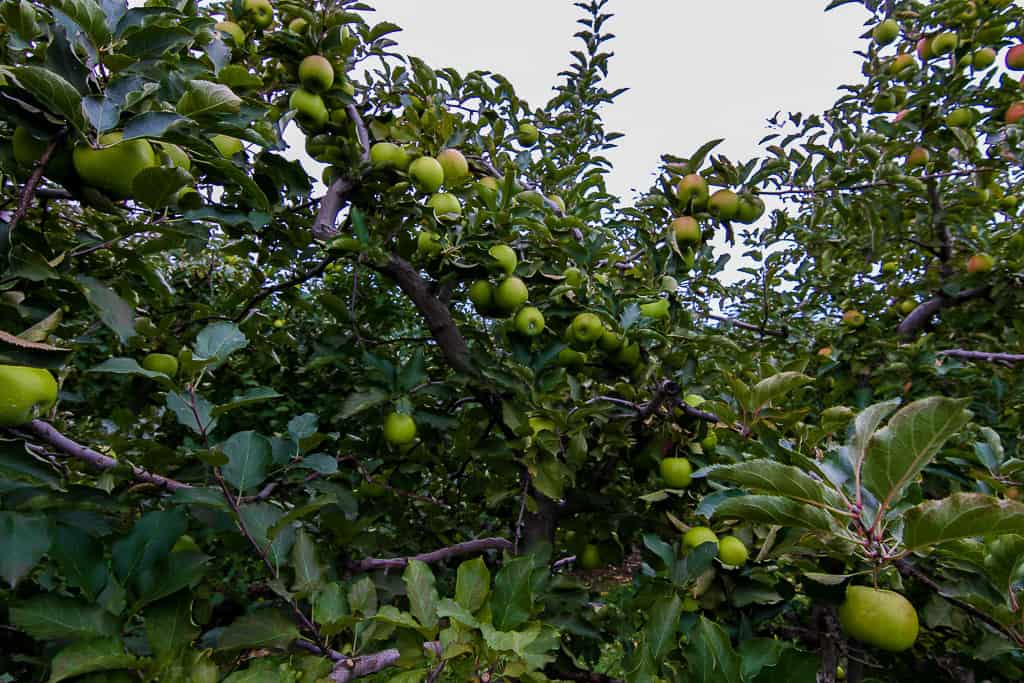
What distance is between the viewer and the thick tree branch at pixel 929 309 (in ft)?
9.77

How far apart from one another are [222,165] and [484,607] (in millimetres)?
922

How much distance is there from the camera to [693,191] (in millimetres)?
1759

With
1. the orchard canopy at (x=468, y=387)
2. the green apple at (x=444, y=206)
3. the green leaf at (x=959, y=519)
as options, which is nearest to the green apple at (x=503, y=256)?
the orchard canopy at (x=468, y=387)

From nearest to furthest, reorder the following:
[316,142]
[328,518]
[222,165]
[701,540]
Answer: [222,165], [701,540], [328,518], [316,142]

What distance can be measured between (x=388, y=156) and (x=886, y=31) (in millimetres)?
3383

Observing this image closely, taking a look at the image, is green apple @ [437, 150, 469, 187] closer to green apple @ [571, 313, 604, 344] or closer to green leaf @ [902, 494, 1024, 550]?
green apple @ [571, 313, 604, 344]

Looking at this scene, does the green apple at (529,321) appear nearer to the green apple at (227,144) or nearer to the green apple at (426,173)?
the green apple at (426,173)

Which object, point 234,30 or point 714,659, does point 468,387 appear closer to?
point 714,659

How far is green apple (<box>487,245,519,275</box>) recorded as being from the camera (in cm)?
161

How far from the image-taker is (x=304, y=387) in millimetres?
2693

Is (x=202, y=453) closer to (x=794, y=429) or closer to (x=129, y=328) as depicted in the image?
(x=129, y=328)

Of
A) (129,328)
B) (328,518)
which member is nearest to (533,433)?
(328,518)

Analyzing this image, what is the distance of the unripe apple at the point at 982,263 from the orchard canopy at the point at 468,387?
2 centimetres

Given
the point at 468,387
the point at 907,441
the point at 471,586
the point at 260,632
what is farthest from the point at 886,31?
the point at 260,632
